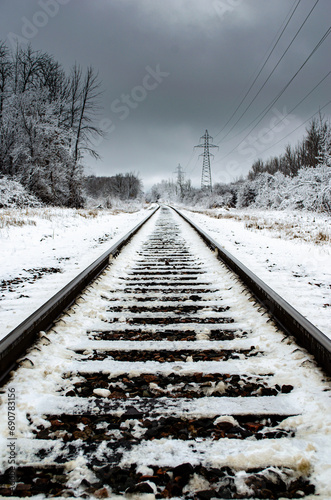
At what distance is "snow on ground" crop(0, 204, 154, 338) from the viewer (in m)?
3.40

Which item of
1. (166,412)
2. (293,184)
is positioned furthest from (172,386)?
(293,184)

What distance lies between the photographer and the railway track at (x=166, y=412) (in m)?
1.23

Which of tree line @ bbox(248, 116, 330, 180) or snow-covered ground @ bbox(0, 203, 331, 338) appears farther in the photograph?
tree line @ bbox(248, 116, 330, 180)

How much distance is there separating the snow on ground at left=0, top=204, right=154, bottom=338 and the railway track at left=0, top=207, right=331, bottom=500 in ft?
2.64

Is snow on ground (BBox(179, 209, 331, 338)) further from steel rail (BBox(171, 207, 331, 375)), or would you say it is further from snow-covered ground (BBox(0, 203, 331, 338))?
steel rail (BBox(171, 207, 331, 375))

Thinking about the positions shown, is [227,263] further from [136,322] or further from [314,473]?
[314,473]

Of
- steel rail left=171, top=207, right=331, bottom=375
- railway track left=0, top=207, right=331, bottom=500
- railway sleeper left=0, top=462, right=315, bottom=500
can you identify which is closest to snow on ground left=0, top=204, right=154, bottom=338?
railway track left=0, top=207, right=331, bottom=500

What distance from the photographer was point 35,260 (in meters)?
6.04

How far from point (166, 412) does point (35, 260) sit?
517 cm

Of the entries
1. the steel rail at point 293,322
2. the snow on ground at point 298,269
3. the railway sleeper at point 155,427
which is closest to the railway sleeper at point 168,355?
the steel rail at point 293,322

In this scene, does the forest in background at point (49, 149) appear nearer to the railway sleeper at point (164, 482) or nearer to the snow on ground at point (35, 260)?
the snow on ground at point (35, 260)

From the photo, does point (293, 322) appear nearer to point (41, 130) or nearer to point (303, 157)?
point (41, 130)

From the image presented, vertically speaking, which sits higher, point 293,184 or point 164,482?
point 293,184

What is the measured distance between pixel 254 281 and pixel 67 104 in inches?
1067
